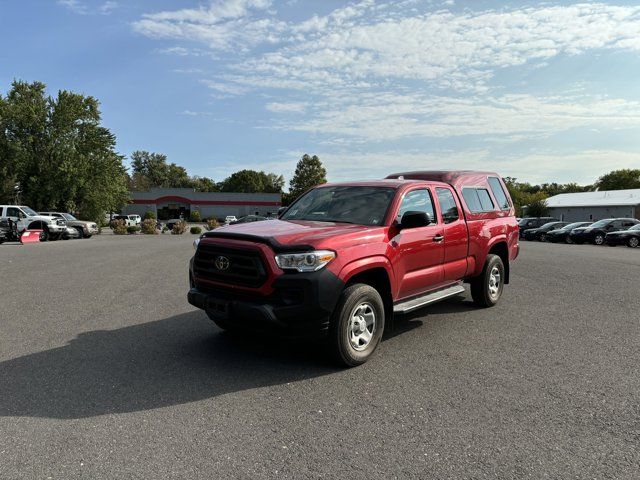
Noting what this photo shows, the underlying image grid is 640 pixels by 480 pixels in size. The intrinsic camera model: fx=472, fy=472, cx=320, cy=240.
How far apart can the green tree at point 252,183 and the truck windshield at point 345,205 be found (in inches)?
4663

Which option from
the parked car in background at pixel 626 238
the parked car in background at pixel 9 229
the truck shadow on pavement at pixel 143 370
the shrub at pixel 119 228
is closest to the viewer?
the truck shadow on pavement at pixel 143 370

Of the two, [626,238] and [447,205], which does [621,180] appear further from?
[447,205]

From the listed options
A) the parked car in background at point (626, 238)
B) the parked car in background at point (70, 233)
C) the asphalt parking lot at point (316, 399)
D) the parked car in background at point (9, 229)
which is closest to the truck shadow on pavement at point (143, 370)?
the asphalt parking lot at point (316, 399)

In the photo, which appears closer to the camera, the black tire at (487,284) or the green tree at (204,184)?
the black tire at (487,284)

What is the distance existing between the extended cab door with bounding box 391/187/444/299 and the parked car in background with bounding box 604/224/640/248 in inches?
998

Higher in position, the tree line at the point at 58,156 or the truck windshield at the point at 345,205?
the tree line at the point at 58,156

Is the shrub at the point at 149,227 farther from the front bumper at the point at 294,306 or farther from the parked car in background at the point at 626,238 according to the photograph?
the front bumper at the point at 294,306

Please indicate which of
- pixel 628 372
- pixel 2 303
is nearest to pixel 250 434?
pixel 628 372

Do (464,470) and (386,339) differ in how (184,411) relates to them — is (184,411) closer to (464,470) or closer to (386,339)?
(464,470)

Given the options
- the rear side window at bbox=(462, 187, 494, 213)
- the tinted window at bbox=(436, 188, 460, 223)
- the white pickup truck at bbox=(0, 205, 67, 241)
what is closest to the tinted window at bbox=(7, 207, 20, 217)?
the white pickup truck at bbox=(0, 205, 67, 241)

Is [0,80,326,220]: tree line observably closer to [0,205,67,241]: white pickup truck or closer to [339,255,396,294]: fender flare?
[0,205,67,241]: white pickup truck

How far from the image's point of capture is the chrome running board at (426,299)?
5441mm

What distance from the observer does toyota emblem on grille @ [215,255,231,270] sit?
16.0ft

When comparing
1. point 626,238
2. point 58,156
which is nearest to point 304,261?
point 626,238
